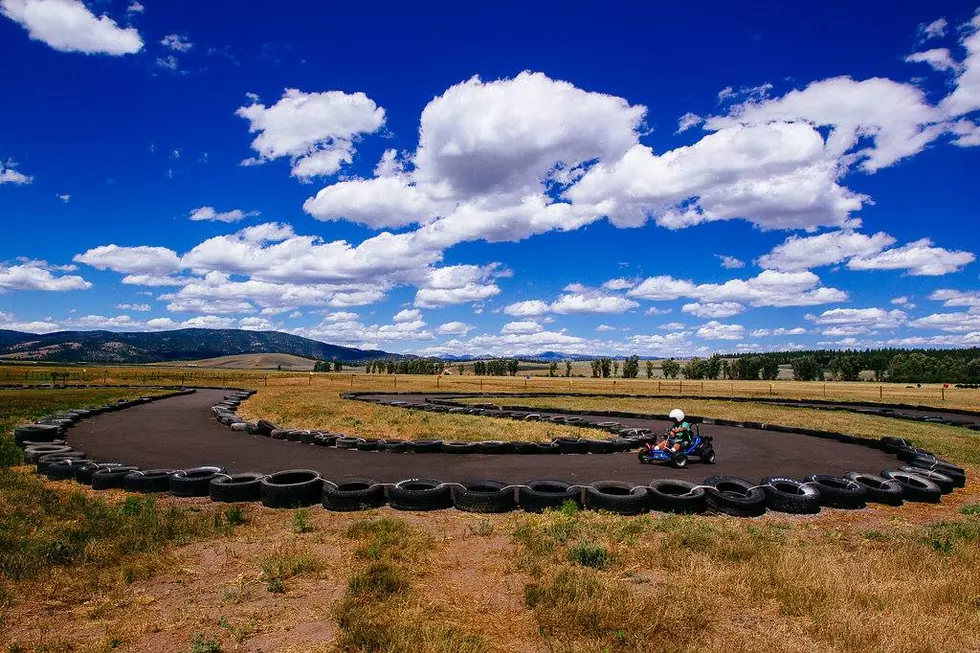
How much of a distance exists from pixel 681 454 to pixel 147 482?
13402 mm

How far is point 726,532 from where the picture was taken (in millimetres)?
8875

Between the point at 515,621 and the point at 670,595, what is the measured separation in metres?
1.91

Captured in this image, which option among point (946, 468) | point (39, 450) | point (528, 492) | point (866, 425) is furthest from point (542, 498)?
point (866, 425)

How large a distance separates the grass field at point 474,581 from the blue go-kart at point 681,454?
5.02 m

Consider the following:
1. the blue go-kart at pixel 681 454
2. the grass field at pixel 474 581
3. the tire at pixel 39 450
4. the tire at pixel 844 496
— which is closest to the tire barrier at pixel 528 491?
the tire at pixel 844 496

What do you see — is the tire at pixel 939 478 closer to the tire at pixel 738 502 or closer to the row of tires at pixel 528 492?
the row of tires at pixel 528 492

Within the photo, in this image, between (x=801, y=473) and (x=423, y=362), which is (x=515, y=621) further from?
(x=423, y=362)

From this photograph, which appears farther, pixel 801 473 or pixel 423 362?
pixel 423 362

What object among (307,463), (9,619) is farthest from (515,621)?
(307,463)

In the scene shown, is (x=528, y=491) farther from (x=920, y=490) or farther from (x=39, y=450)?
(x=39, y=450)

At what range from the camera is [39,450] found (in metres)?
15.5

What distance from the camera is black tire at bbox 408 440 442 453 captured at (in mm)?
17109

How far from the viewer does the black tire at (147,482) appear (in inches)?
468

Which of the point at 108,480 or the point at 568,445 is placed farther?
the point at 568,445
